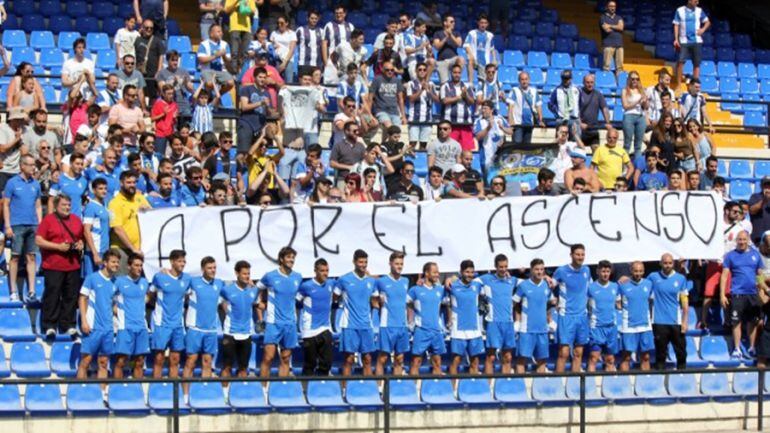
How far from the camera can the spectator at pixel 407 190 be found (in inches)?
745

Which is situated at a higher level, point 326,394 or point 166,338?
point 166,338

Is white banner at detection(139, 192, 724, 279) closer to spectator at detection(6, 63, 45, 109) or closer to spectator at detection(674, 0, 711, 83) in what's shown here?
spectator at detection(6, 63, 45, 109)

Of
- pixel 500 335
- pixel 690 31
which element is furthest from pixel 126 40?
pixel 690 31

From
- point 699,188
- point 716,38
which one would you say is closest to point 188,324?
point 699,188

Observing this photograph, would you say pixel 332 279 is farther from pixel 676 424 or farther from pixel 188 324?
pixel 676 424

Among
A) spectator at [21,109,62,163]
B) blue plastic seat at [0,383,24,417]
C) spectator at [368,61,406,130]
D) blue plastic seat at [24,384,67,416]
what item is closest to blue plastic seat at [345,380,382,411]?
blue plastic seat at [24,384,67,416]

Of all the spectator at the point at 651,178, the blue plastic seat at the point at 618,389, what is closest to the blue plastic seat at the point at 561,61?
the spectator at the point at 651,178

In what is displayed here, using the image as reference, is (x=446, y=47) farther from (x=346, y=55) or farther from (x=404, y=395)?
(x=404, y=395)

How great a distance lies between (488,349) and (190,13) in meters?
10.6

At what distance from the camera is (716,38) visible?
92.2ft

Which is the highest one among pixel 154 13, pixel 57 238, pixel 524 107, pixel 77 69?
pixel 154 13

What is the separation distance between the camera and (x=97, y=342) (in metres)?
16.9

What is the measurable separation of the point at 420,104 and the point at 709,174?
3.83m

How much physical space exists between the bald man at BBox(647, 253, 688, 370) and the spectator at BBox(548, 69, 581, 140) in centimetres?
402
